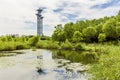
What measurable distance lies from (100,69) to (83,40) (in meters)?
55.1

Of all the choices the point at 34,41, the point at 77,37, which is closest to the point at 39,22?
the point at 34,41

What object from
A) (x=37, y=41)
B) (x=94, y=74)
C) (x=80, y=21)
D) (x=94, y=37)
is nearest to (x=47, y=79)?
Result: (x=94, y=74)

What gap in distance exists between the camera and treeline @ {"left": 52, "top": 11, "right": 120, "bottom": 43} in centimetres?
5617

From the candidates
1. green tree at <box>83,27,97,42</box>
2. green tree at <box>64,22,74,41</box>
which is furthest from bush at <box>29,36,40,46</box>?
green tree at <box>83,27,97,42</box>

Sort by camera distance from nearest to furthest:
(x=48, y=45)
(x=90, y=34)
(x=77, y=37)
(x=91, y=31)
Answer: (x=91, y=31)
(x=90, y=34)
(x=77, y=37)
(x=48, y=45)

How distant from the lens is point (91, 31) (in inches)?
2480

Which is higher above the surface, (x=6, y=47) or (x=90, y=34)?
(x=90, y=34)

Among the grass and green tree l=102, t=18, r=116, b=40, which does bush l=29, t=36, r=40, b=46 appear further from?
the grass

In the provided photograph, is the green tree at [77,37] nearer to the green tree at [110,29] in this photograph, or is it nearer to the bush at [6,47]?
the green tree at [110,29]

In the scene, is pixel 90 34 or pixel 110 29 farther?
pixel 90 34

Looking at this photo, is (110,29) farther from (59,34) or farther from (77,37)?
(59,34)

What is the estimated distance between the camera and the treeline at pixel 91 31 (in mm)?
56175

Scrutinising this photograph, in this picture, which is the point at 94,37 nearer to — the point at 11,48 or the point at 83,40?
the point at 83,40

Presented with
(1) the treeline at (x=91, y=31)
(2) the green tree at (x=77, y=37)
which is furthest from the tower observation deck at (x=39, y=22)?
(2) the green tree at (x=77, y=37)
